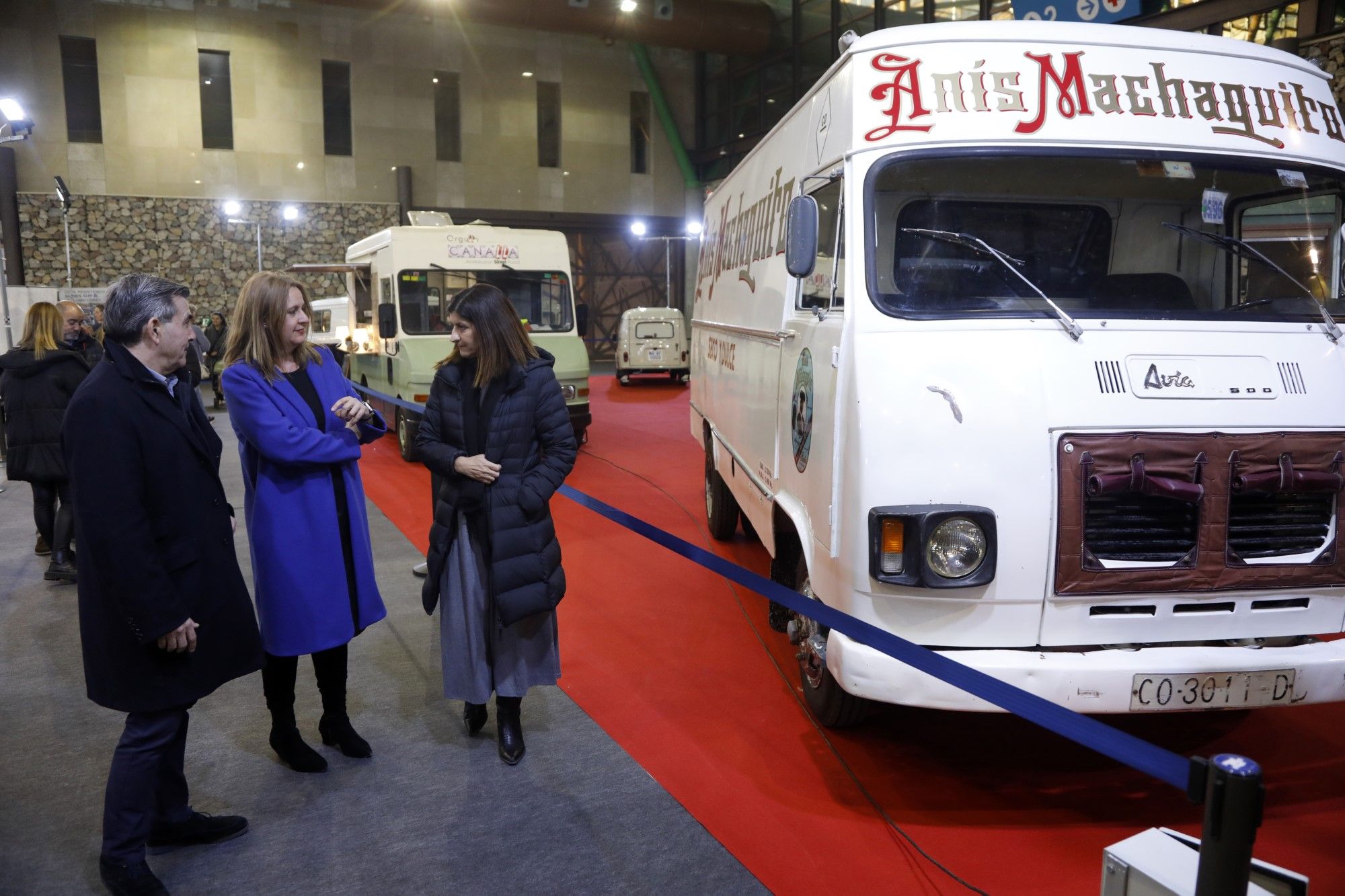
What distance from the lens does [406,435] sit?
11.2 metres

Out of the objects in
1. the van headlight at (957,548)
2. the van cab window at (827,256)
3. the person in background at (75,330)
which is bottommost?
the van headlight at (957,548)

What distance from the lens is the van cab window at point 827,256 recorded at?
3729 mm

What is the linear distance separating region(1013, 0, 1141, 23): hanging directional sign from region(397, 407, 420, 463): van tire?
924 centimetres

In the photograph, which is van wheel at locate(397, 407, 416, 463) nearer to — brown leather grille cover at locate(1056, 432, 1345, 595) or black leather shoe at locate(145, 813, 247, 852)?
black leather shoe at locate(145, 813, 247, 852)

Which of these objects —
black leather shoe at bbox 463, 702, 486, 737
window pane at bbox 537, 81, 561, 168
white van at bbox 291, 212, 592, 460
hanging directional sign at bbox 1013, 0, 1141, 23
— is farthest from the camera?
window pane at bbox 537, 81, 561, 168

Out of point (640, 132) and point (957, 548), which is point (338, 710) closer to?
point (957, 548)

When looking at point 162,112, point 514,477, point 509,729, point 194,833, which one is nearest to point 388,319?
point 514,477

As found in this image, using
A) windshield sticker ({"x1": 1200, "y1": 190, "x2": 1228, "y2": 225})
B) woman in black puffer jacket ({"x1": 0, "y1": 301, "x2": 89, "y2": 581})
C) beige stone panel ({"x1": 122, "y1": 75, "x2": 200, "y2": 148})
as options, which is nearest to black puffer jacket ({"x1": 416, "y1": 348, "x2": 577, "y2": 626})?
windshield sticker ({"x1": 1200, "y1": 190, "x2": 1228, "y2": 225})

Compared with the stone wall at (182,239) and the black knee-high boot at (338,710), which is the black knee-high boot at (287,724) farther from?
the stone wall at (182,239)

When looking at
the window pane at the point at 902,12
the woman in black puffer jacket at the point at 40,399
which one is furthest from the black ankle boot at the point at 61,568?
the window pane at the point at 902,12

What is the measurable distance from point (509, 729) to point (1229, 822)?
2.77 metres

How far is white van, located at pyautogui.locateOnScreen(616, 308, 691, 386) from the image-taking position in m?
19.8

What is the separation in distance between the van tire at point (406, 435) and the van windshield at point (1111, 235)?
8097 millimetres

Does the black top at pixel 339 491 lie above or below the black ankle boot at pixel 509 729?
above
